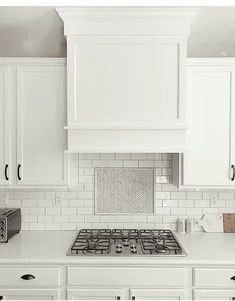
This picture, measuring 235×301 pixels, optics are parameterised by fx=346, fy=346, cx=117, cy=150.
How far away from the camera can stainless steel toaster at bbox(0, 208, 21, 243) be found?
8.63ft

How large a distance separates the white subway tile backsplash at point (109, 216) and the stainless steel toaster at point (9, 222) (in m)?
0.11

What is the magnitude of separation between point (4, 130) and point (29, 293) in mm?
1212

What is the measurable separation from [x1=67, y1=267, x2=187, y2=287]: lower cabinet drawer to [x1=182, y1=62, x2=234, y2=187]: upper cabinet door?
71 centimetres

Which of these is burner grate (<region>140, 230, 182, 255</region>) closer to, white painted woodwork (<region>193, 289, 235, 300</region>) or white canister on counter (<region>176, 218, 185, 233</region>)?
white canister on counter (<region>176, 218, 185, 233</region>)

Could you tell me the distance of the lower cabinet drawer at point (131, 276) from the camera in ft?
7.61

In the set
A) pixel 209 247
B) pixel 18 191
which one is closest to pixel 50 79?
pixel 18 191

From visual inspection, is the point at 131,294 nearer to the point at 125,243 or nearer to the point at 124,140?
the point at 125,243

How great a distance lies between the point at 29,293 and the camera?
7.63ft

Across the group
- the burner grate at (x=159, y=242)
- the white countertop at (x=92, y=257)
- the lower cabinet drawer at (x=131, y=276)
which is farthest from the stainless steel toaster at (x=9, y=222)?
the burner grate at (x=159, y=242)

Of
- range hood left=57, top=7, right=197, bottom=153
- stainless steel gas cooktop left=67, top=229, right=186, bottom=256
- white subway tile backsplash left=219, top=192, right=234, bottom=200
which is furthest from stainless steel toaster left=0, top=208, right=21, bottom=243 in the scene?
white subway tile backsplash left=219, top=192, right=234, bottom=200

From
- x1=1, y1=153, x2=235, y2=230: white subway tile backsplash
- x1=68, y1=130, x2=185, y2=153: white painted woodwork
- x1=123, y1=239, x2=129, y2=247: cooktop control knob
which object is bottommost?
x1=123, y1=239, x2=129, y2=247: cooktop control knob

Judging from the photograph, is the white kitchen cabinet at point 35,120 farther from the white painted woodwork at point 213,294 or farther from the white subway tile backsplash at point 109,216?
the white painted woodwork at point 213,294

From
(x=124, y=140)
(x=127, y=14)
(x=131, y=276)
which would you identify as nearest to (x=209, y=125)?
(x=124, y=140)

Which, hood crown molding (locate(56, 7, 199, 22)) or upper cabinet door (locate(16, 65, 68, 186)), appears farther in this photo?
upper cabinet door (locate(16, 65, 68, 186))
